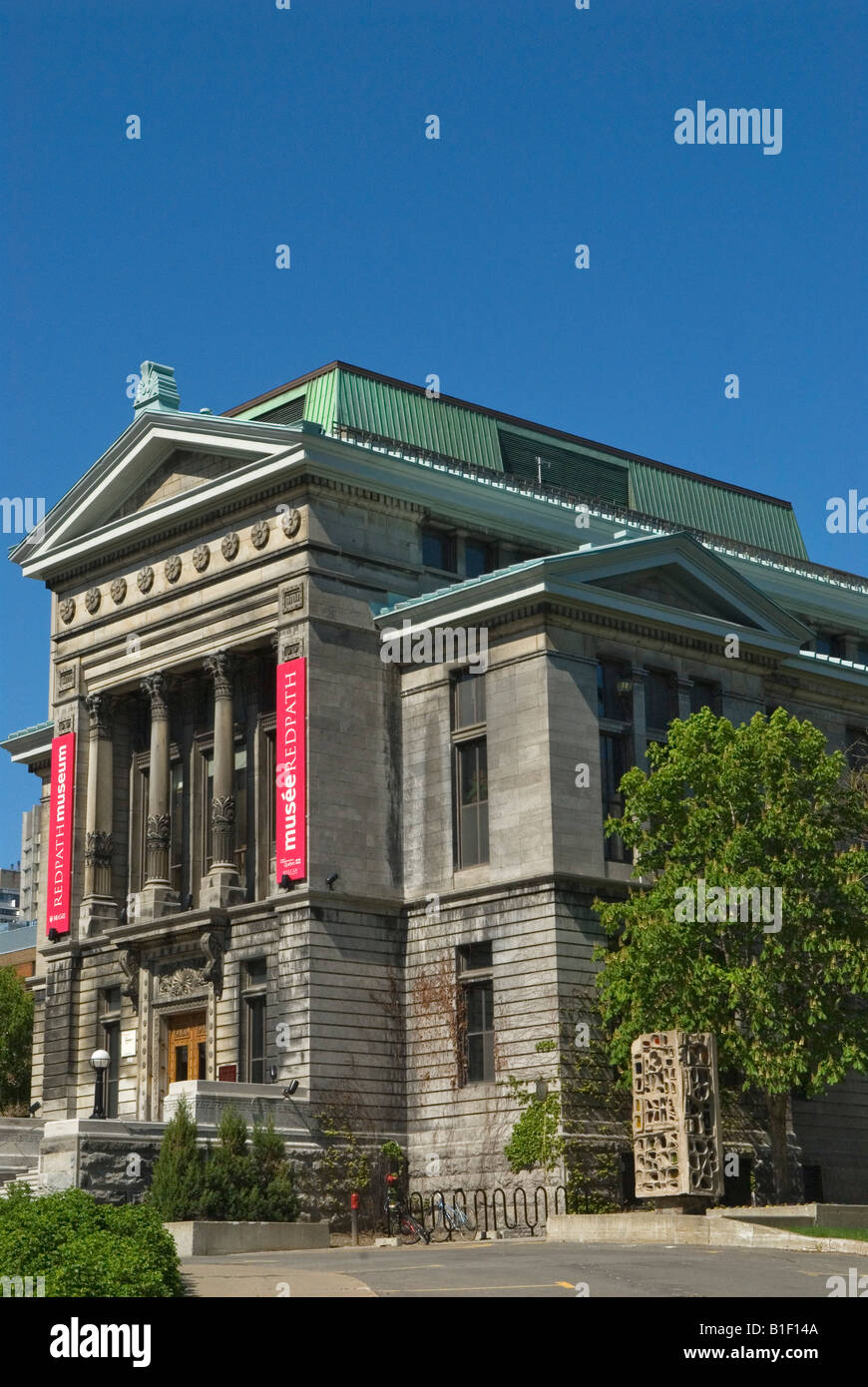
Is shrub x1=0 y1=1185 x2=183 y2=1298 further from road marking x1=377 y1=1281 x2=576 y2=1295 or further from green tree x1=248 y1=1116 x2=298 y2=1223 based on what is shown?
green tree x1=248 y1=1116 x2=298 y2=1223

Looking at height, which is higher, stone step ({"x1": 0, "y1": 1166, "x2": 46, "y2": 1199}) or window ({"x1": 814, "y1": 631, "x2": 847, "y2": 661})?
window ({"x1": 814, "y1": 631, "x2": 847, "y2": 661})

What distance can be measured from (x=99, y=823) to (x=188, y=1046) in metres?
8.48

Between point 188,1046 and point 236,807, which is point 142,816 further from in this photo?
point 188,1046

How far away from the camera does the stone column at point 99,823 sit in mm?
60812

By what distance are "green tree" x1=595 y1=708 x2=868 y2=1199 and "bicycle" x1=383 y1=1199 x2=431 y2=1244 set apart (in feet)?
22.9

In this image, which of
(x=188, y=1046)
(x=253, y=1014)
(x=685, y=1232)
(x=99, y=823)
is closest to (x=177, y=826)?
(x=99, y=823)

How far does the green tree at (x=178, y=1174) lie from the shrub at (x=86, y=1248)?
14.8m

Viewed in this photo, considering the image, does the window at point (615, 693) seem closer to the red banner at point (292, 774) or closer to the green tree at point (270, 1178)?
the red banner at point (292, 774)

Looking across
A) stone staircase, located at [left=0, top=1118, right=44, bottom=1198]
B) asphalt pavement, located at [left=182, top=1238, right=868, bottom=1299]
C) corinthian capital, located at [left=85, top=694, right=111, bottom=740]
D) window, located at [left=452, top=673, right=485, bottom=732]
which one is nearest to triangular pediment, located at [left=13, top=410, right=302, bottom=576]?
corinthian capital, located at [left=85, top=694, right=111, bottom=740]

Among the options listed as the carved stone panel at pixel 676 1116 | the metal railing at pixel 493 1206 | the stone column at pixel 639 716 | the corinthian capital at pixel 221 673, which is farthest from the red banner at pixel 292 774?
the carved stone panel at pixel 676 1116

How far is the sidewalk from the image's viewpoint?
91.5ft

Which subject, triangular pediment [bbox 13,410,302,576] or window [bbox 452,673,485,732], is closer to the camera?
window [bbox 452,673,485,732]

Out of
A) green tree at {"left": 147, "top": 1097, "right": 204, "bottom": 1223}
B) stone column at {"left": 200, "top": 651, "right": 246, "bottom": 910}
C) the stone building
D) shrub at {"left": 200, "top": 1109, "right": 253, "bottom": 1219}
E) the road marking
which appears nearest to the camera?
the road marking
